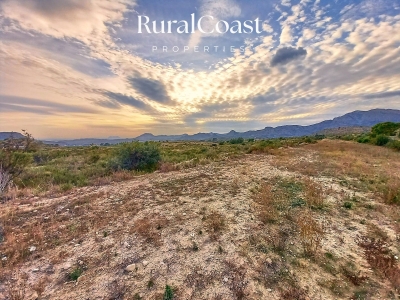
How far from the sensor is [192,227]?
6.26 meters

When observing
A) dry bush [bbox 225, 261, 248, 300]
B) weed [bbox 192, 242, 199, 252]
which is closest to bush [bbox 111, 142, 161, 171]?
weed [bbox 192, 242, 199, 252]

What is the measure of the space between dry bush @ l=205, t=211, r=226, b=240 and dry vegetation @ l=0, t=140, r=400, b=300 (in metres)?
0.05

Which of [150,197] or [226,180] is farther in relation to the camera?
[226,180]

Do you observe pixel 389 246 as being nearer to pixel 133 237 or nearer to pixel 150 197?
pixel 133 237

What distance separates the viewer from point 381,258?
4898mm

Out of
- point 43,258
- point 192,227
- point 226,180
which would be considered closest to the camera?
point 43,258

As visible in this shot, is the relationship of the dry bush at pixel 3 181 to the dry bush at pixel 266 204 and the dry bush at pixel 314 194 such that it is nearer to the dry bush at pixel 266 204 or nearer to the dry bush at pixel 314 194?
the dry bush at pixel 266 204

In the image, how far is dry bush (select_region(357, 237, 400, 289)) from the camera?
4.33 meters

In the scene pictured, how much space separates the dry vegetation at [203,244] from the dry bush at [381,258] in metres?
0.02

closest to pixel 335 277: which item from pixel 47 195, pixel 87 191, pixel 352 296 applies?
pixel 352 296

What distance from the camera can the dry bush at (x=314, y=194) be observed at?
7.82 m

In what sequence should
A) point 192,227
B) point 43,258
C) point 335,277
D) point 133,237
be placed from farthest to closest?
1. point 192,227
2. point 133,237
3. point 43,258
4. point 335,277

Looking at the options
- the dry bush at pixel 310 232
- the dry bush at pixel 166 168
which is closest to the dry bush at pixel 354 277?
the dry bush at pixel 310 232

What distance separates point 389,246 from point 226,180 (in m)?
6.92
